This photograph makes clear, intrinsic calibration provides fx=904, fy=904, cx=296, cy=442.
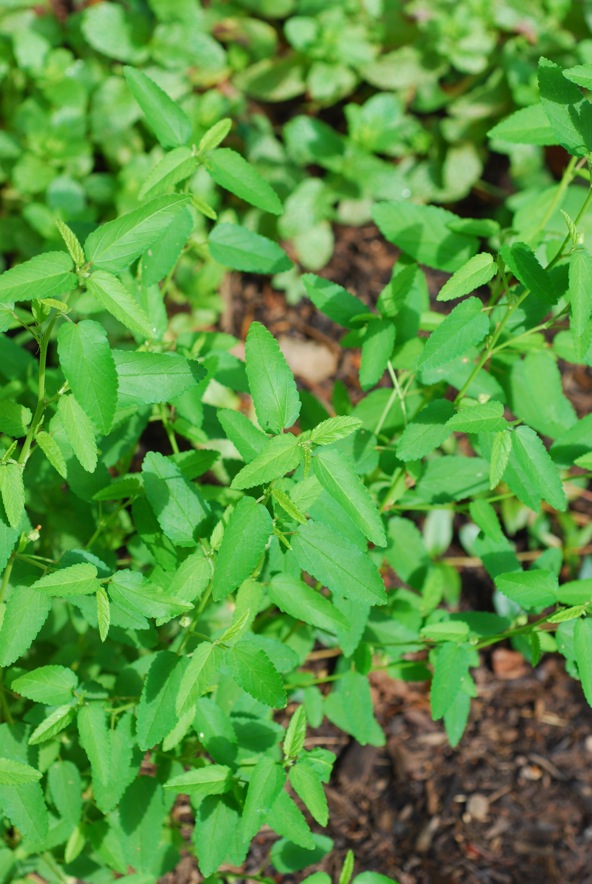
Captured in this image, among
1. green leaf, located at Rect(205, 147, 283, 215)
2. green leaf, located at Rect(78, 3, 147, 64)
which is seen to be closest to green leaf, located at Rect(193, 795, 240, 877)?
green leaf, located at Rect(205, 147, 283, 215)

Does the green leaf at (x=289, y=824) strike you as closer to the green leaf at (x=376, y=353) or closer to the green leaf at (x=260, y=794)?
the green leaf at (x=260, y=794)

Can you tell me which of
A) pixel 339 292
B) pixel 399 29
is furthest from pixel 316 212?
pixel 339 292

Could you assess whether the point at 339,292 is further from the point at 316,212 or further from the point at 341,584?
the point at 316,212

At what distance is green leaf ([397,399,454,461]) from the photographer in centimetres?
154

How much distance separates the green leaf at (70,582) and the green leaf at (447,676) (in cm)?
65

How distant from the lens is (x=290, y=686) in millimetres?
1867

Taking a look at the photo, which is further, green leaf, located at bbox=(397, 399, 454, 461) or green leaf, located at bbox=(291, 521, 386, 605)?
green leaf, located at bbox=(397, 399, 454, 461)

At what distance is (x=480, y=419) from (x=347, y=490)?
266 millimetres

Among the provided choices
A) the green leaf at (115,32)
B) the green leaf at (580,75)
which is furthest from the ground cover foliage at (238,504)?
the green leaf at (115,32)

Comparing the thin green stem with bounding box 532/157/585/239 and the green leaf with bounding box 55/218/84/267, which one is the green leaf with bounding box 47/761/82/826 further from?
the thin green stem with bounding box 532/157/585/239

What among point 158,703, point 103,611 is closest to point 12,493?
point 103,611

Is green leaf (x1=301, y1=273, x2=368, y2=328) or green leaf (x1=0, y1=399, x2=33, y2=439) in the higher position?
green leaf (x1=0, y1=399, x2=33, y2=439)

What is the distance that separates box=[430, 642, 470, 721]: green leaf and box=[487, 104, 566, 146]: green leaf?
3.03 ft

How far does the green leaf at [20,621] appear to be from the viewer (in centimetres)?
141
